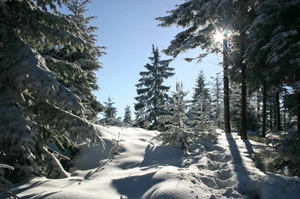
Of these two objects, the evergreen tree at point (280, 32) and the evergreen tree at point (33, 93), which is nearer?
the evergreen tree at point (33, 93)

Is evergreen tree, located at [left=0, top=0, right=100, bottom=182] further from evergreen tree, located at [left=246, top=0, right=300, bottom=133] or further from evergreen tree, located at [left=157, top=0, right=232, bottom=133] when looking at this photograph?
evergreen tree, located at [left=157, top=0, right=232, bottom=133]

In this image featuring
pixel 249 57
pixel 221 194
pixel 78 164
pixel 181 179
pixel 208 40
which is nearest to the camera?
pixel 221 194

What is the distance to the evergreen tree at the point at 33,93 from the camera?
15.2 ft

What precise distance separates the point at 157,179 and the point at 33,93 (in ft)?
11.0

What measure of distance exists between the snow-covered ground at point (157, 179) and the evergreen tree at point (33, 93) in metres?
0.69

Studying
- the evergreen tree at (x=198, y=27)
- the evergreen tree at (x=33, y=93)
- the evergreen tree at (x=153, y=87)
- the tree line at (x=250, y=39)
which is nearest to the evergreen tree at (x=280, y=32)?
the tree line at (x=250, y=39)

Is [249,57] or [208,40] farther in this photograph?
[208,40]

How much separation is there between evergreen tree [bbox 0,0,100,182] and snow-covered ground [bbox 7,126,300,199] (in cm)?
69

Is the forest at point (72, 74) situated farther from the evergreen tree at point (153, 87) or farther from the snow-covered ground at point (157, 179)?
the evergreen tree at point (153, 87)

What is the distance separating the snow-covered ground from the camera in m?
4.79

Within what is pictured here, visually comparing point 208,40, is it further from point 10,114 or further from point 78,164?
point 10,114

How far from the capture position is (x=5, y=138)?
460 centimetres

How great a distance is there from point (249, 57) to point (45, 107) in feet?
25.3

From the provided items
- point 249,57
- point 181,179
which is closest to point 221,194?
point 181,179
